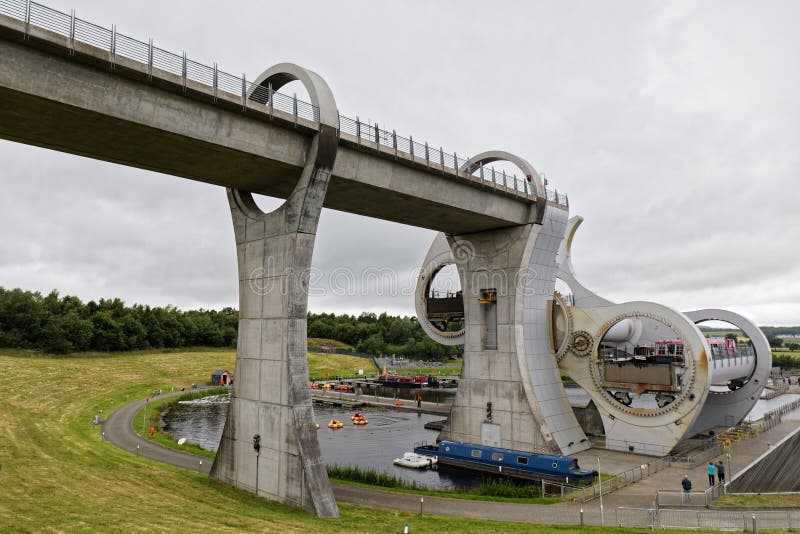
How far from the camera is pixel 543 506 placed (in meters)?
25.9

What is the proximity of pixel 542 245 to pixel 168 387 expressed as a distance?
60875 millimetres

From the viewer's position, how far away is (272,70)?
2648 cm

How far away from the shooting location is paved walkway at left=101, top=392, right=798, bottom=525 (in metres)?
24.3

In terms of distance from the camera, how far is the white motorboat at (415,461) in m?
36.4

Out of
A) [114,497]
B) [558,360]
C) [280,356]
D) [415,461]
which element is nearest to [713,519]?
[558,360]

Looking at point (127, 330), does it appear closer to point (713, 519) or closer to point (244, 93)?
point (244, 93)

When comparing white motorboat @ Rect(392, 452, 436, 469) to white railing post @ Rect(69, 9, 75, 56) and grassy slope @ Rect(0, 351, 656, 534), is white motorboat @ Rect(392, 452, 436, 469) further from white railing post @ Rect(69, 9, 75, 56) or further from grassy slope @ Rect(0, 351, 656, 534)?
white railing post @ Rect(69, 9, 75, 56)

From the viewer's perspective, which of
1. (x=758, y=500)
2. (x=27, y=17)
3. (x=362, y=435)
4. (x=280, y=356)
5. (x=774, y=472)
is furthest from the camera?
(x=362, y=435)

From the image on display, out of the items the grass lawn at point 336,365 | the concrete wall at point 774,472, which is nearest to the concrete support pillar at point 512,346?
the concrete wall at point 774,472

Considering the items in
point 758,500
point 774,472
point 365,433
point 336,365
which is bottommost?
point 365,433

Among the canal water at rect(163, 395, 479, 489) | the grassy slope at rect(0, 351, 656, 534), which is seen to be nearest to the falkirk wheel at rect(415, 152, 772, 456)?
the canal water at rect(163, 395, 479, 489)

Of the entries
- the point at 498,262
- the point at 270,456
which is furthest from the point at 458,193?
the point at 270,456

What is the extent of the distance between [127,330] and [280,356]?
90386 millimetres

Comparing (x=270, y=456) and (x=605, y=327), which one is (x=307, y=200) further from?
(x=605, y=327)
